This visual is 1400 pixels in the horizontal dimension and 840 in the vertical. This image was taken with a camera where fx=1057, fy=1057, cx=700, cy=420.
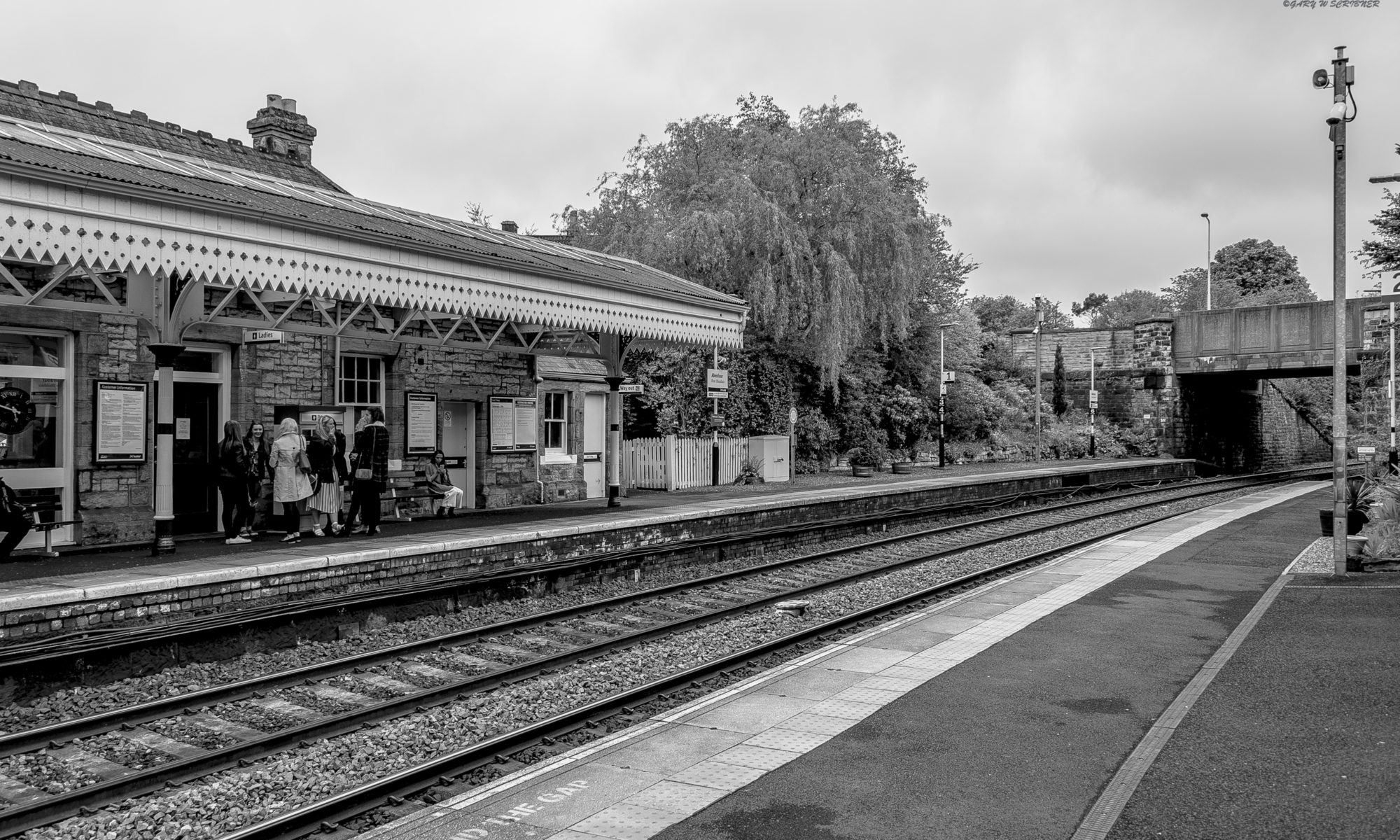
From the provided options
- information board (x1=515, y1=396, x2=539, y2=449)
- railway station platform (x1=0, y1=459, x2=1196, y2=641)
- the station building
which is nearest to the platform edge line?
railway station platform (x1=0, y1=459, x2=1196, y2=641)

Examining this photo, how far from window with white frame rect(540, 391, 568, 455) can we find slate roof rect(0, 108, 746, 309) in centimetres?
283

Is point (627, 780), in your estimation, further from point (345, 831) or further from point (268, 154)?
point (268, 154)

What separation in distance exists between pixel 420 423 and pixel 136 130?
663cm

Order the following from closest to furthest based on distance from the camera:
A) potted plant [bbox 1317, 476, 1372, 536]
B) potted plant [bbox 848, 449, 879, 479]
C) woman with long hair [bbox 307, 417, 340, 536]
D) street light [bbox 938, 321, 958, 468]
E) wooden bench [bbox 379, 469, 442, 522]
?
woman with long hair [bbox 307, 417, 340, 536] → wooden bench [bbox 379, 469, 442, 522] → potted plant [bbox 1317, 476, 1372, 536] → potted plant [bbox 848, 449, 879, 479] → street light [bbox 938, 321, 958, 468]

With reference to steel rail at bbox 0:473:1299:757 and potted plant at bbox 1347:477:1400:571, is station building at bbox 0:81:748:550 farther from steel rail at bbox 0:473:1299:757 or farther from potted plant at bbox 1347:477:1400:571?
potted plant at bbox 1347:477:1400:571

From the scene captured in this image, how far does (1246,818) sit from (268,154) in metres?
18.9

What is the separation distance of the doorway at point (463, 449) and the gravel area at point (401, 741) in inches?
316

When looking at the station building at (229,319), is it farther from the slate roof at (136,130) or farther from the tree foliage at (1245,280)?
the tree foliage at (1245,280)

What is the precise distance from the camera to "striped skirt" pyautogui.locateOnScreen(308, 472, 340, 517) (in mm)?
13523

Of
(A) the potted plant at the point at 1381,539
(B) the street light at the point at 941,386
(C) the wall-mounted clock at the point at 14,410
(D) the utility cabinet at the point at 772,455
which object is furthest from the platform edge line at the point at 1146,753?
(B) the street light at the point at 941,386

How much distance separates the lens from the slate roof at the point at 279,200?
960cm

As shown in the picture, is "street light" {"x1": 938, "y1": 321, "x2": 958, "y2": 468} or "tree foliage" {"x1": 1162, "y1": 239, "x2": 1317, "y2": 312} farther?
"tree foliage" {"x1": 1162, "y1": 239, "x2": 1317, "y2": 312}

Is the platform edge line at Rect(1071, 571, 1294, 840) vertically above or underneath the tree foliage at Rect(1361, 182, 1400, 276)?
underneath

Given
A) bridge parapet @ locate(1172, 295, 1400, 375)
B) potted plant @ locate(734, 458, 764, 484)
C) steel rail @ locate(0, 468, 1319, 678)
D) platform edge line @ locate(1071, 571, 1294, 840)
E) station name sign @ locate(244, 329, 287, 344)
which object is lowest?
platform edge line @ locate(1071, 571, 1294, 840)
